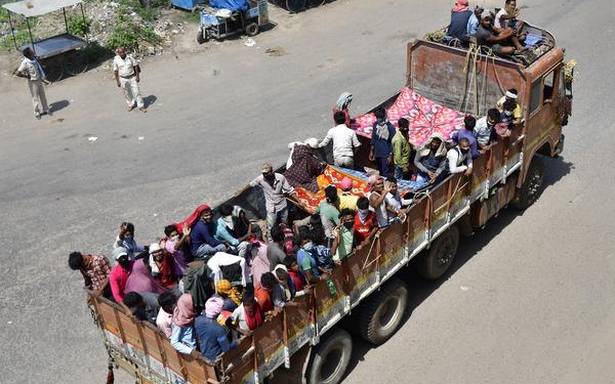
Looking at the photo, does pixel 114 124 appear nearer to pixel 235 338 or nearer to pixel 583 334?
pixel 235 338

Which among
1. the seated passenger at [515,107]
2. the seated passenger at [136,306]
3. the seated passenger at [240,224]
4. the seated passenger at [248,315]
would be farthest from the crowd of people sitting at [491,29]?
the seated passenger at [136,306]

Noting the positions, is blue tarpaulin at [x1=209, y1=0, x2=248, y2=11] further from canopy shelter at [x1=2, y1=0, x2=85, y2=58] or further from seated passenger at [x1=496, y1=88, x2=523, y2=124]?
seated passenger at [x1=496, y1=88, x2=523, y2=124]

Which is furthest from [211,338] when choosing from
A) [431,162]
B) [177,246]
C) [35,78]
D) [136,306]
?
[35,78]

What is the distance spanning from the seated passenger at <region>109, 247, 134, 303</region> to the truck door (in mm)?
6040

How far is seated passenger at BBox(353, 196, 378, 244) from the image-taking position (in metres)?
8.63

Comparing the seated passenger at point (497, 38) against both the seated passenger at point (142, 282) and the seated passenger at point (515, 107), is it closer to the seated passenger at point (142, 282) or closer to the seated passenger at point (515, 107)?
the seated passenger at point (515, 107)

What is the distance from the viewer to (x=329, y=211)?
8922 mm

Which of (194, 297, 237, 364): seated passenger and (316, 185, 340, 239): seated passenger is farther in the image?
(316, 185, 340, 239): seated passenger

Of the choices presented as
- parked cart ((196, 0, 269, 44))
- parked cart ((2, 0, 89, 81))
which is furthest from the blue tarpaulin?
parked cart ((2, 0, 89, 81))

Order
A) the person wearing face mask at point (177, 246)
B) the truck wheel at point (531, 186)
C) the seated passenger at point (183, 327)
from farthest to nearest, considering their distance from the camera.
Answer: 1. the truck wheel at point (531, 186)
2. the person wearing face mask at point (177, 246)
3. the seated passenger at point (183, 327)

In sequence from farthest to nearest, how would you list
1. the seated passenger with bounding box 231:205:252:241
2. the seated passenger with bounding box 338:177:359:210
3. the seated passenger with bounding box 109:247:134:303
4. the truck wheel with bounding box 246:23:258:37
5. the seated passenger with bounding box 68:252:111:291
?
the truck wheel with bounding box 246:23:258:37, the seated passenger with bounding box 338:177:359:210, the seated passenger with bounding box 231:205:252:241, the seated passenger with bounding box 68:252:111:291, the seated passenger with bounding box 109:247:134:303

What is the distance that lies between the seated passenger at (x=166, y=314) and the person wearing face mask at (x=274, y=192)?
248 centimetres

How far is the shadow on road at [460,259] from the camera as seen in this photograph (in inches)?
370

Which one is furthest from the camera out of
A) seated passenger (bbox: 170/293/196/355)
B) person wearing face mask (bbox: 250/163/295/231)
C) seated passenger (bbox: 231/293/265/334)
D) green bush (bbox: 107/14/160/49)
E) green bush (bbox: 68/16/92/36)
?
green bush (bbox: 68/16/92/36)
